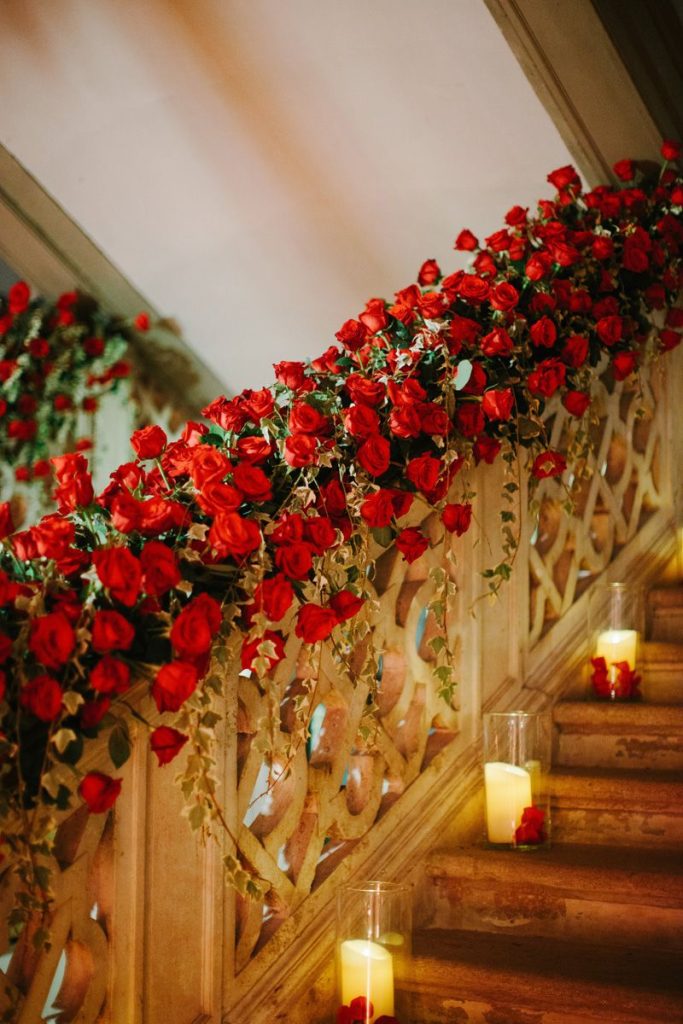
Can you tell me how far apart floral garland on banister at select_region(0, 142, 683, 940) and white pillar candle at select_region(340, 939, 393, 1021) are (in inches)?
9.9

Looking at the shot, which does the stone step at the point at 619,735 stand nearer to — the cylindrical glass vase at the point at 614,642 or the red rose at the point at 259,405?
the cylindrical glass vase at the point at 614,642

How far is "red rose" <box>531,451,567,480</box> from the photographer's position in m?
2.65

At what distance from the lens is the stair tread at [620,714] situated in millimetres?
2824

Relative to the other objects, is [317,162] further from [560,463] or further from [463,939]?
[463,939]

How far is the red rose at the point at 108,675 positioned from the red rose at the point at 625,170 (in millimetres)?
2813

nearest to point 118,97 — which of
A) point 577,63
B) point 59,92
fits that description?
point 59,92

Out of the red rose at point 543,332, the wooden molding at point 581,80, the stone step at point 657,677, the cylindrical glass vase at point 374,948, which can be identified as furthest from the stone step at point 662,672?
the wooden molding at point 581,80

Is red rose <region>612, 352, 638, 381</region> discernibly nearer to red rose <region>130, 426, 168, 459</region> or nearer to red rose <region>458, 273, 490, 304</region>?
red rose <region>458, 273, 490, 304</region>

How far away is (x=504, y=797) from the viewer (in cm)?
252

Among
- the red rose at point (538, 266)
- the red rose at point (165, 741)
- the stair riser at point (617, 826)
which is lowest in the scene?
the stair riser at point (617, 826)

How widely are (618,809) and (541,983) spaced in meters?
0.64

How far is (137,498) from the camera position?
6.15ft

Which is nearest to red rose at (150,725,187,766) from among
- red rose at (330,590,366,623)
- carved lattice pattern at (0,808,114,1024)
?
carved lattice pattern at (0,808,114,1024)

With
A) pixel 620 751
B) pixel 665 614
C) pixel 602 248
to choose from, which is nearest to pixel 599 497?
pixel 665 614
